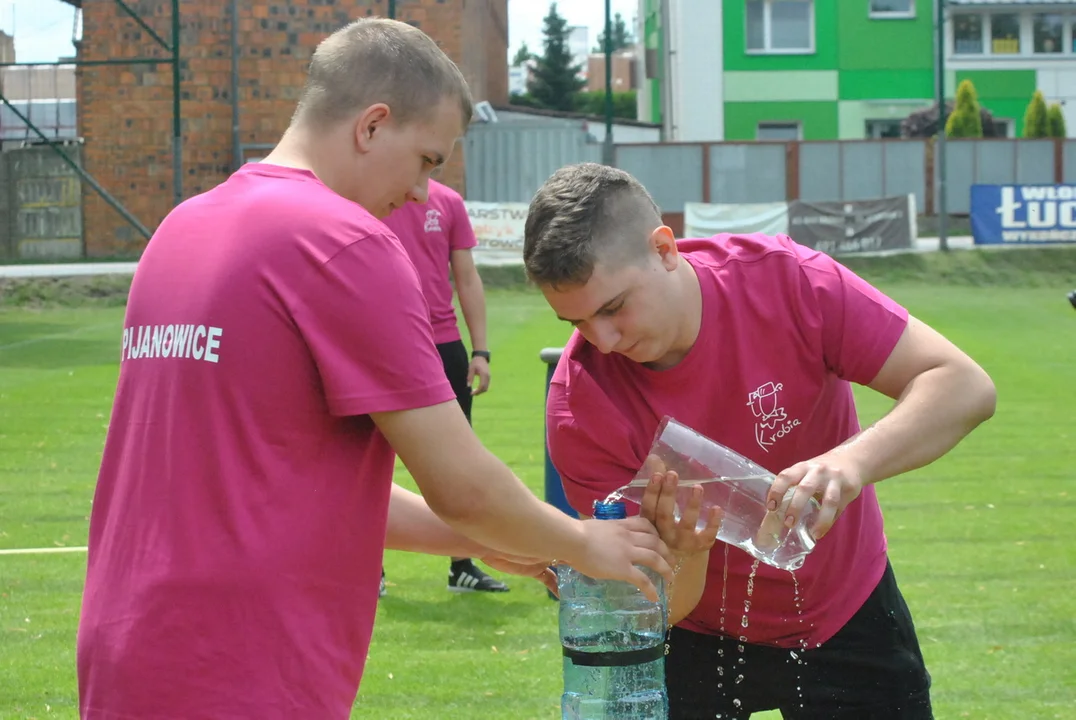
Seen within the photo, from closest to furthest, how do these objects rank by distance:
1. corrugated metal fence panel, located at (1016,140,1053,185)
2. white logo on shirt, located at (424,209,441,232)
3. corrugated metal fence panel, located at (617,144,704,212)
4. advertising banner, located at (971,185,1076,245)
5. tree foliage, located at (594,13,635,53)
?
white logo on shirt, located at (424,209,441,232), advertising banner, located at (971,185,1076,245), corrugated metal fence panel, located at (617,144,704,212), corrugated metal fence panel, located at (1016,140,1053,185), tree foliage, located at (594,13,635,53)

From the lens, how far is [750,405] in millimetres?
3564

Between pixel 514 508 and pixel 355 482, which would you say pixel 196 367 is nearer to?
pixel 355 482

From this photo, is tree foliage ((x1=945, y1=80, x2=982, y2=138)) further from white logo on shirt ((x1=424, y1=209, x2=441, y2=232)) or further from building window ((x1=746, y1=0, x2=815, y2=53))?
white logo on shirt ((x1=424, y1=209, x2=441, y2=232))

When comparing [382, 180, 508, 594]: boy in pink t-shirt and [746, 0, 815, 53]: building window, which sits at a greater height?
[746, 0, 815, 53]: building window

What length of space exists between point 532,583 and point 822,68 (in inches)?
1797

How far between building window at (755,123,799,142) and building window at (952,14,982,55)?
7007 mm

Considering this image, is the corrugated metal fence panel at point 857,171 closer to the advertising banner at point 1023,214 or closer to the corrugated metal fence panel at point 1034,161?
the corrugated metal fence panel at point 1034,161

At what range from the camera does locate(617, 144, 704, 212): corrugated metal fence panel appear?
36.0m

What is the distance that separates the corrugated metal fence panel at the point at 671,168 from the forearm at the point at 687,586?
32.9 meters

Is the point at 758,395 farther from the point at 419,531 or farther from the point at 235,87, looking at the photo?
the point at 235,87

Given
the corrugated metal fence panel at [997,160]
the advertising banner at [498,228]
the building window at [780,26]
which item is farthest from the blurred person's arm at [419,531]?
the building window at [780,26]

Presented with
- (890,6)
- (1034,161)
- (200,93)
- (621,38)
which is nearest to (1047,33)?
(890,6)

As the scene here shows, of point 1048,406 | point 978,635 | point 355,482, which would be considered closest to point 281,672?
point 355,482

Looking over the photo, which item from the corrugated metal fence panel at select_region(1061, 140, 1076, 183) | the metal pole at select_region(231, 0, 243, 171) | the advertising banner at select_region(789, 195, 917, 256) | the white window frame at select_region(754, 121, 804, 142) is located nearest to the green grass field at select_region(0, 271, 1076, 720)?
the advertising banner at select_region(789, 195, 917, 256)
